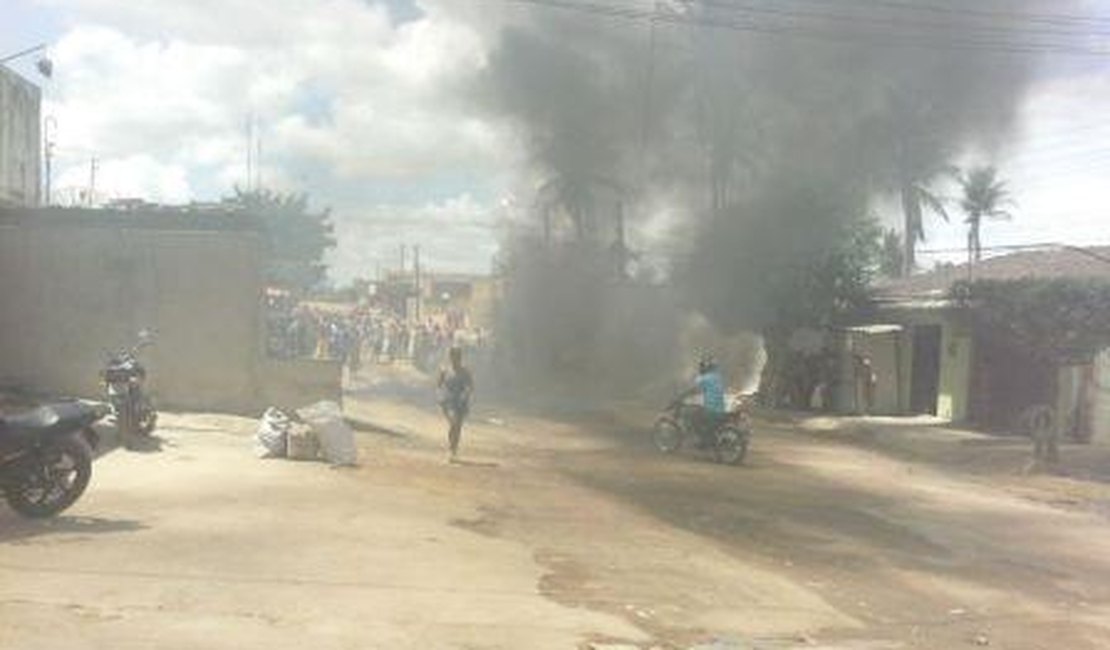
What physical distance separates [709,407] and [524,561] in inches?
399

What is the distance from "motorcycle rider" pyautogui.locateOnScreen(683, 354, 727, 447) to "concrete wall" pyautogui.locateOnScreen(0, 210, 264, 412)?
257 inches

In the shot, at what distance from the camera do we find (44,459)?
32.8 feet

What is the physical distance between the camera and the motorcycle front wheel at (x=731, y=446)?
19266 mm

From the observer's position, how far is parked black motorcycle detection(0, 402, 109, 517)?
32.3 ft

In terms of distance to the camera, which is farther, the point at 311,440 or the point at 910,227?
the point at 910,227

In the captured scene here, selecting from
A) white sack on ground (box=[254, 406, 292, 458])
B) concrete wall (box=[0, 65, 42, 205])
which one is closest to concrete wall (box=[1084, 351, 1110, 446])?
white sack on ground (box=[254, 406, 292, 458])

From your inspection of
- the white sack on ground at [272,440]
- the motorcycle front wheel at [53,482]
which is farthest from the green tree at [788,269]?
the motorcycle front wheel at [53,482]

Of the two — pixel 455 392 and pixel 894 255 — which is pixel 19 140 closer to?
pixel 455 392

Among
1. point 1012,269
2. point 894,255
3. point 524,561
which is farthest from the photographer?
point 894,255

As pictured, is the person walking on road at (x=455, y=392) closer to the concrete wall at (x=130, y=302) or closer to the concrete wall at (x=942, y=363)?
the concrete wall at (x=130, y=302)

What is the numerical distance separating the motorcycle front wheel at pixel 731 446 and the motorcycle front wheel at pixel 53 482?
35.2 ft

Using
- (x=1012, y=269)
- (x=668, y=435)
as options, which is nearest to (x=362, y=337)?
(x=1012, y=269)

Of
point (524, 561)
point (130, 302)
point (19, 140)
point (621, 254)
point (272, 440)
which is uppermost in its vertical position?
point (19, 140)

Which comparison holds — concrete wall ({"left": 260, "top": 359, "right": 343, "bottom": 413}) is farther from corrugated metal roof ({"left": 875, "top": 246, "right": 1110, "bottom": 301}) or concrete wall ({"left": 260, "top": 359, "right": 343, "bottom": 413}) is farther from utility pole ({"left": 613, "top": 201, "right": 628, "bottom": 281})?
utility pole ({"left": 613, "top": 201, "right": 628, "bottom": 281})
